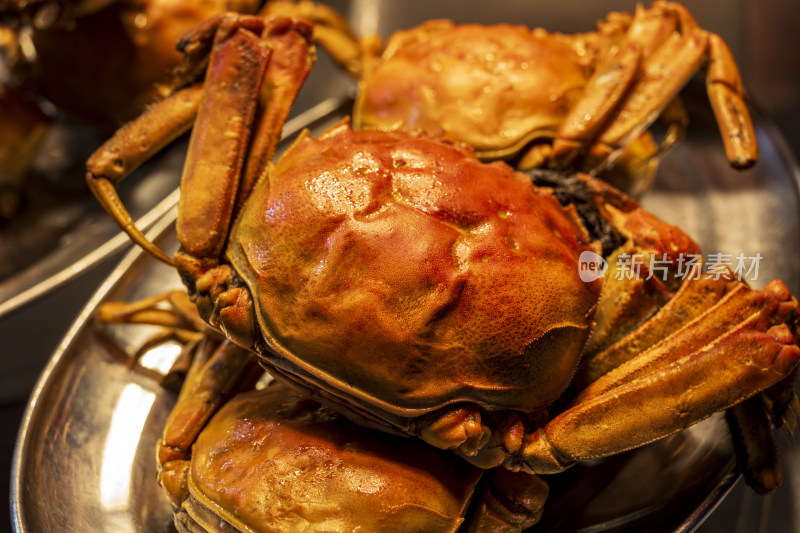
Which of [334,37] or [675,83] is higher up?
[334,37]

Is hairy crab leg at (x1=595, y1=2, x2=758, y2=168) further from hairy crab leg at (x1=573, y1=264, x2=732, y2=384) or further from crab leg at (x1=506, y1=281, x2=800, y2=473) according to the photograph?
crab leg at (x1=506, y1=281, x2=800, y2=473)

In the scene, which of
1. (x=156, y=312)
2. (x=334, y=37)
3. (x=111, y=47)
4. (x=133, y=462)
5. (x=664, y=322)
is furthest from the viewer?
(x=111, y=47)

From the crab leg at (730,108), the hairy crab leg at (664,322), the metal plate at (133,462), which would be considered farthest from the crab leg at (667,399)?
the crab leg at (730,108)

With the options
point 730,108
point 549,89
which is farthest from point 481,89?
point 730,108

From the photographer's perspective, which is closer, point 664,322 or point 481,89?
point 664,322

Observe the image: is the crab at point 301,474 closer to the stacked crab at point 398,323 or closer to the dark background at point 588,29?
the stacked crab at point 398,323

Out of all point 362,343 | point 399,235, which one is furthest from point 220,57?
point 362,343

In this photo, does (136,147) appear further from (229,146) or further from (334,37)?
(334,37)
